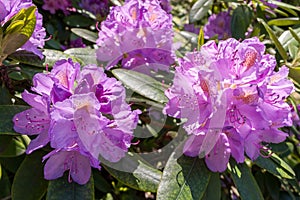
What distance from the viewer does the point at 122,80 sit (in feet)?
3.82

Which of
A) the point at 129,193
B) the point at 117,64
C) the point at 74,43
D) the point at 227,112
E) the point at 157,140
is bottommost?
the point at 129,193

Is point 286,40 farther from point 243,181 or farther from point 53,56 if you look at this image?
point 53,56

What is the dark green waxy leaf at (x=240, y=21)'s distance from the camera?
5.81 ft

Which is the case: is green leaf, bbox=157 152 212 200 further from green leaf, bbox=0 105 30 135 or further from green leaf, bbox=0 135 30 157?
green leaf, bbox=0 135 30 157

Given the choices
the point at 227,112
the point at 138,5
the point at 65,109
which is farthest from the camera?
the point at 138,5

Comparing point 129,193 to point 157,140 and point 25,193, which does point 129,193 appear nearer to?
point 157,140

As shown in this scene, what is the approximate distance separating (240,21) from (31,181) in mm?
1054

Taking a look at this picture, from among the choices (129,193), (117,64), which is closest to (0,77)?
(117,64)

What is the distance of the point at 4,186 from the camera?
1475 mm

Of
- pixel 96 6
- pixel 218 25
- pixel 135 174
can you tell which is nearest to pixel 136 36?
pixel 135 174

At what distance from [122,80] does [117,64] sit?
269 mm

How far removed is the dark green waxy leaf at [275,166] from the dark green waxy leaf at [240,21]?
2.13 ft

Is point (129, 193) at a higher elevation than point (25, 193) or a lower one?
lower

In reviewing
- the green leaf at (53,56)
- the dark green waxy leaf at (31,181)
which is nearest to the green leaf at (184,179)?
the dark green waxy leaf at (31,181)
